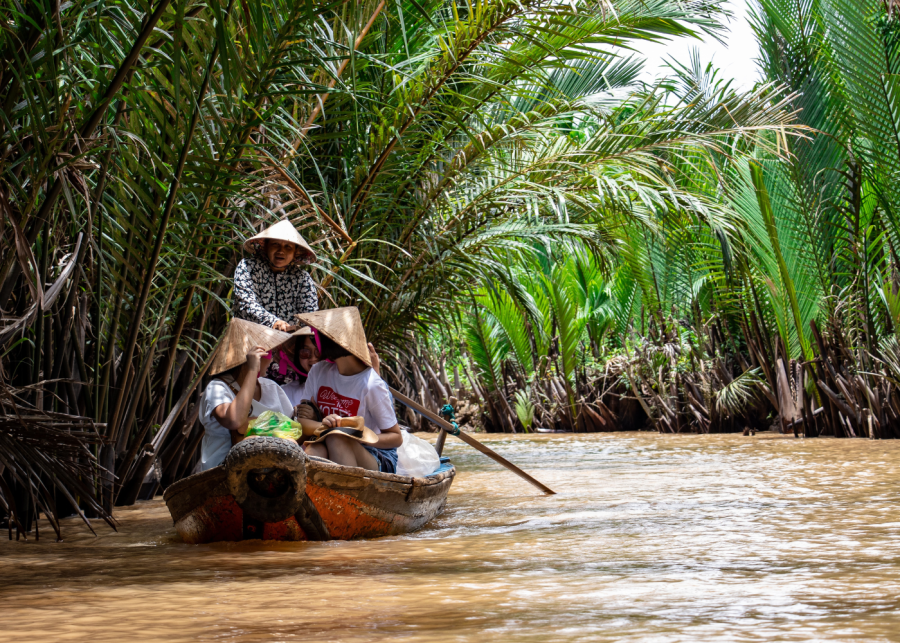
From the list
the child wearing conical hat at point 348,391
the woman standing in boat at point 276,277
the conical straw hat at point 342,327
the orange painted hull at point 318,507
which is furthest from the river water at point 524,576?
the woman standing in boat at point 276,277

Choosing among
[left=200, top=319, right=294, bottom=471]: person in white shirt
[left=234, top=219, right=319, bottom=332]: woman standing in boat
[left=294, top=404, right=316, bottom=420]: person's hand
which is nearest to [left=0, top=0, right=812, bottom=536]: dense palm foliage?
[left=234, top=219, right=319, bottom=332]: woman standing in boat

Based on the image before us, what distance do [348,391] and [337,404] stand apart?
0.08m

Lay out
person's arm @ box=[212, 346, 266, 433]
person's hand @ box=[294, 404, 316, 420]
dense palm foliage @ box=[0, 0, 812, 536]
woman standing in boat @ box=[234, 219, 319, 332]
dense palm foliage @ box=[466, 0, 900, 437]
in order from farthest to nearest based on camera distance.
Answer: dense palm foliage @ box=[466, 0, 900, 437]
woman standing in boat @ box=[234, 219, 319, 332]
person's hand @ box=[294, 404, 316, 420]
person's arm @ box=[212, 346, 266, 433]
dense palm foliage @ box=[0, 0, 812, 536]

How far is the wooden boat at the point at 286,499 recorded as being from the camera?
11.4 feet

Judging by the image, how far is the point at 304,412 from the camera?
4215 mm

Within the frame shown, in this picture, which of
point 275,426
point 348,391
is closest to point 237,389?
point 275,426

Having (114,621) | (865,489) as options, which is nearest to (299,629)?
(114,621)

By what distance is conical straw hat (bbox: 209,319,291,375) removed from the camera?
3.99 metres

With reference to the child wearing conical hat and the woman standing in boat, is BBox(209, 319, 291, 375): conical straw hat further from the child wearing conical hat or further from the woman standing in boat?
the woman standing in boat

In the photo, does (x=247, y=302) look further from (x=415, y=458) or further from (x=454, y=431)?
(x=454, y=431)

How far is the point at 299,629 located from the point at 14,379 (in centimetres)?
280

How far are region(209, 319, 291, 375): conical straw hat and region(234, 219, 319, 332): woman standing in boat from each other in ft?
1.76

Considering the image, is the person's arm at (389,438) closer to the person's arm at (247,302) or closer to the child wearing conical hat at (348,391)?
the child wearing conical hat at (348,391)

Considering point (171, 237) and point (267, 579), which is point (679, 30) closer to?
point (171, 237)
